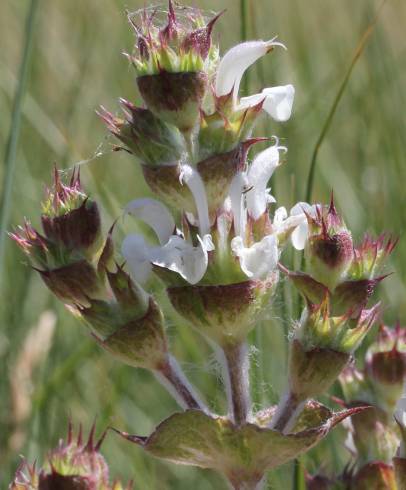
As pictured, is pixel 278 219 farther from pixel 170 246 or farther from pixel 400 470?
pixel 400 470

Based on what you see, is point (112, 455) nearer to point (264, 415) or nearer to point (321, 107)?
point (264, 415)

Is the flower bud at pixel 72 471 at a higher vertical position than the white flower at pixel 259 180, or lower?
lower

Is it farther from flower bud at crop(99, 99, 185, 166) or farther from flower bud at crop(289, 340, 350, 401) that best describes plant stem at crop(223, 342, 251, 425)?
flower bud at crop(99, 99, 185, 166)

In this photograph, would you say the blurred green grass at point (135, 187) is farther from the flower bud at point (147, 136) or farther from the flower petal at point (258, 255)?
the flower petal at point (258, 255)

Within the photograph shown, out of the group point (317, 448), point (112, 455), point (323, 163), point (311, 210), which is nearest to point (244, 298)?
point (311, 210)

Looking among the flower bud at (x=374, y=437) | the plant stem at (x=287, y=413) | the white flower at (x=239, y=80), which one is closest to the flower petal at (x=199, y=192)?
the white flower at (x=239, y=80)

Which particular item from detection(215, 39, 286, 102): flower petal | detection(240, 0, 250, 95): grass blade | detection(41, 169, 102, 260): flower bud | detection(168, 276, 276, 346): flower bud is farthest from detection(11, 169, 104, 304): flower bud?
detection(240, 0, 250, 95): grass blade
